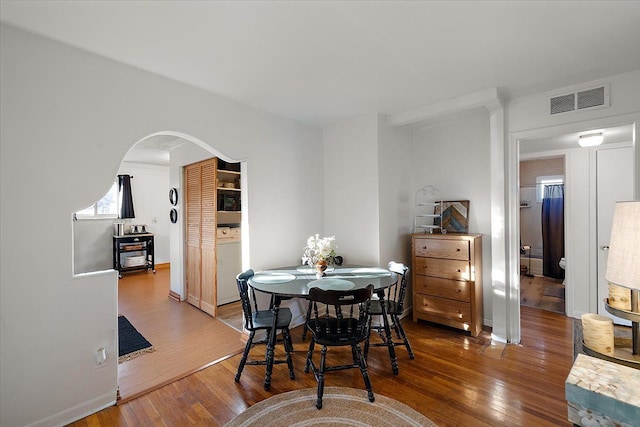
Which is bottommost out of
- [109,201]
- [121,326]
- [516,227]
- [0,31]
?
[121,326]

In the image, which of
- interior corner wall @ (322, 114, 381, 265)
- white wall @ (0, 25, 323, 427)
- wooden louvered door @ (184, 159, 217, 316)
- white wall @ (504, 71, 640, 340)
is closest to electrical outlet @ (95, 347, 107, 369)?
white wall @ (0, 25, 323, 427)

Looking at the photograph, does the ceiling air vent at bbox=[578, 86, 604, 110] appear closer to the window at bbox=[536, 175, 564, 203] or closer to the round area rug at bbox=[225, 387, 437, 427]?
the round area rug at bbox=[225, 387, 437, 427]

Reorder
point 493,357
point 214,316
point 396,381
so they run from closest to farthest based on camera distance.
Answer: point 396,381
point 493,357
point 214,316

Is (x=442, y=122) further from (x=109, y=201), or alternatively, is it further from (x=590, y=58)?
(x=109, y=201)

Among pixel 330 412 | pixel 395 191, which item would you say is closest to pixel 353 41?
pixel 395 191

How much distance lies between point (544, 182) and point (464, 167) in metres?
3.22

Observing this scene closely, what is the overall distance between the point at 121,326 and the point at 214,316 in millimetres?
1102

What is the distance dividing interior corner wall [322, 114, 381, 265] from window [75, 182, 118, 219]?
5.26 m

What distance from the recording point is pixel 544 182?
570 centimetres

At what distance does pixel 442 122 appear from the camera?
12.5 ft

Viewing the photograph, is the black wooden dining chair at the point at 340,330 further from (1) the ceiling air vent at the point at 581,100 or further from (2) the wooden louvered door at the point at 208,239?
(1) the ceiling air vent at the point at 581,100

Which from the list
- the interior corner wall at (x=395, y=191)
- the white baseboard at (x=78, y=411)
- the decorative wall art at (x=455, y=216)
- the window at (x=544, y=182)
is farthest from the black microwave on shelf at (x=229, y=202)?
the window at (x=544, y=182)

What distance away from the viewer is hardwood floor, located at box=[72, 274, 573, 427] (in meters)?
2.00

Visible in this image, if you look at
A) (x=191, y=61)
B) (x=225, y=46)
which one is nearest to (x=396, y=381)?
(x=225, y=46)
